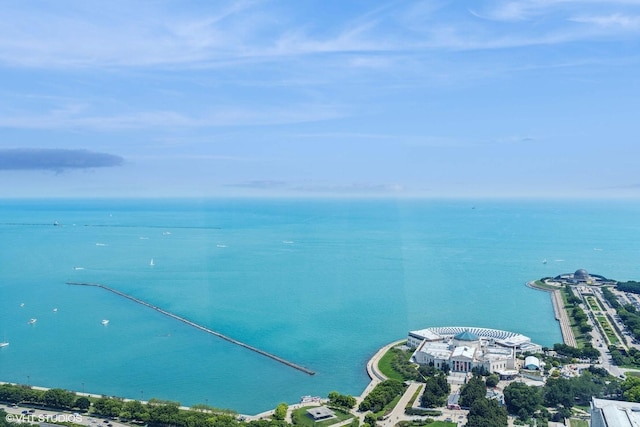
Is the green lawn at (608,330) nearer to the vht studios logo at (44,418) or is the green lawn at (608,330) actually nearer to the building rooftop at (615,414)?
the building rooftop at (615,414)

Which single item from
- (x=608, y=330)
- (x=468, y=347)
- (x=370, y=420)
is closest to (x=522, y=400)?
(x=370, y=420)

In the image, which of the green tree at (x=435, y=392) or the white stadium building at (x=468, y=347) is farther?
the white stadium building at (x=468, y=347)

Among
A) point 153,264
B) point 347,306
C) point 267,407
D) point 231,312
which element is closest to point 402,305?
point 347,306

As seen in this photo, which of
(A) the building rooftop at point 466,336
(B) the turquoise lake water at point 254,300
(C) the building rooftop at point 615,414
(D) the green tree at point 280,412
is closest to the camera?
(C) the building rooftop at point 615,414

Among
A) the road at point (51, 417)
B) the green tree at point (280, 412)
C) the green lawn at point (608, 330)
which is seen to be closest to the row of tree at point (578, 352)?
the green lawn at point (608, 330)

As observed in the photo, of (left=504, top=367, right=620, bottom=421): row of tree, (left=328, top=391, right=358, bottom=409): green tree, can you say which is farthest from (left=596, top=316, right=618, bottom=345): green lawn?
(left=328, top=391, right=358, bottom=409): green tree

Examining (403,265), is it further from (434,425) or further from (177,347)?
(434,425)


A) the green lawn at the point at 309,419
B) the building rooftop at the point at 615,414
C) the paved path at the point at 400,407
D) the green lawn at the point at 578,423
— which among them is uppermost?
the building rooftop at the point at 615,414
